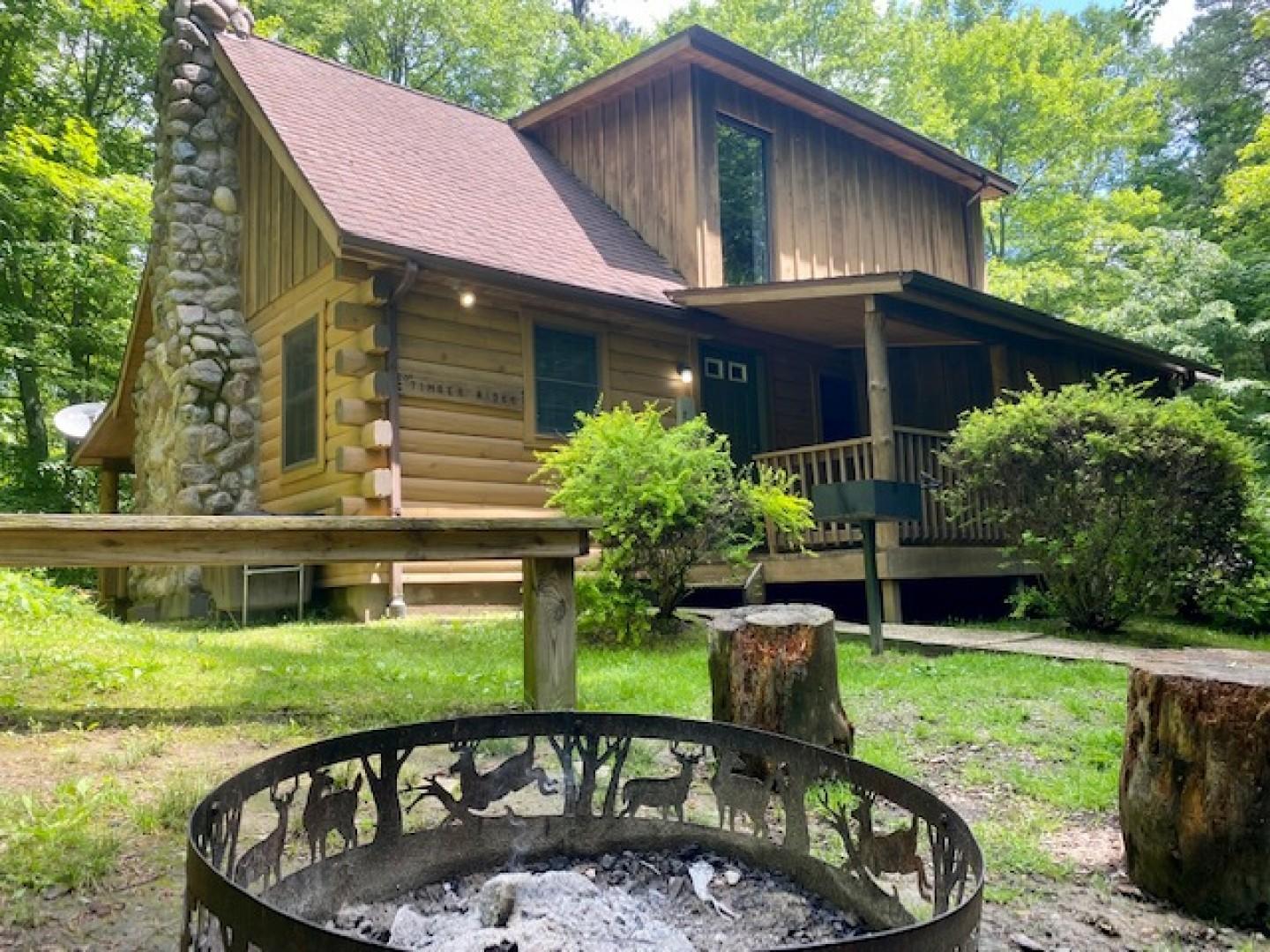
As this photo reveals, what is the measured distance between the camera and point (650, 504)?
20.8 ft

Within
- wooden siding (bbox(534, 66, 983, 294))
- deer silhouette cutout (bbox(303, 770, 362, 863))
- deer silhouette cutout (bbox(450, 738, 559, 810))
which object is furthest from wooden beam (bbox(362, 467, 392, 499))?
deer silhouette cutout (bbox(303, 770, 362, 863))

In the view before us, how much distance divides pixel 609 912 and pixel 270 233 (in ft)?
32.9

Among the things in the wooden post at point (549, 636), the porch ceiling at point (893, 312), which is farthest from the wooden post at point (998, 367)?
the wooden post at point (549, 636)

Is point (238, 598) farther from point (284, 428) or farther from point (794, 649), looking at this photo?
point (794, 649)

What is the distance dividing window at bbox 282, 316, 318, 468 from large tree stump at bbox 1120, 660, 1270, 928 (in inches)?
318

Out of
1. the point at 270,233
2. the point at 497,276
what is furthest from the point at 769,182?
the point at 270,233

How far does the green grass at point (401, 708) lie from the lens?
256 cm

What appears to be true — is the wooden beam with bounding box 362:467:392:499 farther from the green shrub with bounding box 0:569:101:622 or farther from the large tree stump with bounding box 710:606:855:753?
the large tree stump with bounding box 710:606:855:753

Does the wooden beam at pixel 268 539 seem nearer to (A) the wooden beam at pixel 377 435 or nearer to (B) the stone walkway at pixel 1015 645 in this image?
(B) the stone walkway at pixel 1015 645

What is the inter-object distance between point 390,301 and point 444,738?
21.9 ft

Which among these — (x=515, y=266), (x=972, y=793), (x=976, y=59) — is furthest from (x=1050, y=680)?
(x=976, y=59)

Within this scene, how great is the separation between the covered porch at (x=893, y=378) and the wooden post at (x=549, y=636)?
3646 millimetres

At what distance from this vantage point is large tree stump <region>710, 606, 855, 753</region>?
3.16 m

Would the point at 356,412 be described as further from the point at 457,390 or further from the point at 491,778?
the point at 491,778
